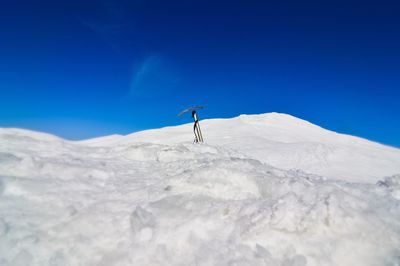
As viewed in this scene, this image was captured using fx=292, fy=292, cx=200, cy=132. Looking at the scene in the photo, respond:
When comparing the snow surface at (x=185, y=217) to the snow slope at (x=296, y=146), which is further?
the snow slope at (x=296, y=146)

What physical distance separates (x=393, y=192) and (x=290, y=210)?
214cm

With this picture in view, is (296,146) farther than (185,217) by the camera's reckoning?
Yes

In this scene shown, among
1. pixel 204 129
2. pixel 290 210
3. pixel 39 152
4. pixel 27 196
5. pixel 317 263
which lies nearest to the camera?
pixel 317 263

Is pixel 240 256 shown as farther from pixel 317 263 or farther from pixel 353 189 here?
pixel 353 189

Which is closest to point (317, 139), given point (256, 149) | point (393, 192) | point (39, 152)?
point (256, 149)

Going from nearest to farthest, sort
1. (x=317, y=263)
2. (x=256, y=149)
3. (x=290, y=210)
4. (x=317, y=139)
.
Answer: (x=317, y=263)
(x=290, y=210)
(x=256, y=149)
(x=317, y=139)

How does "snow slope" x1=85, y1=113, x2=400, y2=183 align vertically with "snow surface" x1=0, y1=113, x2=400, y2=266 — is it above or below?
above

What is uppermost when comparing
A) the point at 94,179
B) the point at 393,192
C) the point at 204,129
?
the point at 204,129

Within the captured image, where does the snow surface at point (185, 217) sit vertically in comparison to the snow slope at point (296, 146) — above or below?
below

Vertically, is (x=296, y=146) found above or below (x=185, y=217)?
above

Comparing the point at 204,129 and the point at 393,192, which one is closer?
the point at 393,192

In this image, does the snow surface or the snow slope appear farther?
the snow slope

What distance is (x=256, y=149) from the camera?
50.4 feet

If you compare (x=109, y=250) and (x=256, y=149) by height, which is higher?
(x=256, y=149)
